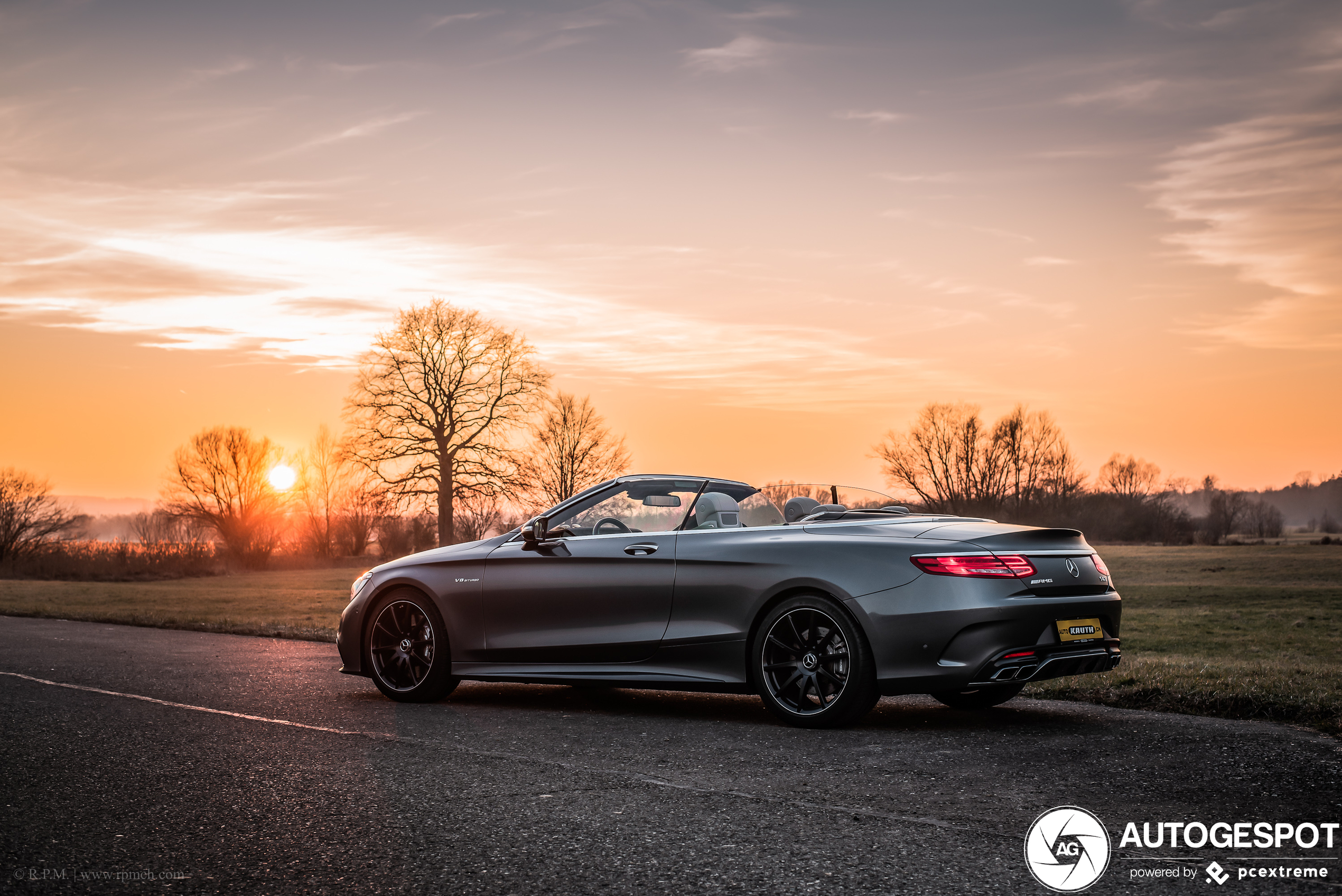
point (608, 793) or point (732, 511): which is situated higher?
point (732, 511)

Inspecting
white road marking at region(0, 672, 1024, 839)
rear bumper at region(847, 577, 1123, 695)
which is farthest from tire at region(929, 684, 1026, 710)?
white road marking at region(0, 672, 1024, 839)

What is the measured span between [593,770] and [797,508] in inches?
104

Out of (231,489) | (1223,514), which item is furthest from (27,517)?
(1223,514)

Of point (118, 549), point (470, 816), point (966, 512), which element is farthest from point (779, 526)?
point (966, 512)

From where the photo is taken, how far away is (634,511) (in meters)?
7.86

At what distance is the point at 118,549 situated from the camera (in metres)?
53.1

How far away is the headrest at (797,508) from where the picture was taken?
7508mm

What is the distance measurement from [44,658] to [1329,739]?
10801mm

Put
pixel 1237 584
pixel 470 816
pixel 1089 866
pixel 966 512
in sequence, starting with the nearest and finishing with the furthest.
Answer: pixel 1089 866, pixel 470 816, pixel 1237 584, pixel 966 512

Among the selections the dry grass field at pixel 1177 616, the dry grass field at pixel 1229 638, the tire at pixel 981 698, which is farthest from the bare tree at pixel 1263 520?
the tire at pixel 981 698

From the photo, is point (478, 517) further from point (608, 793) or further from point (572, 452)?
point (608, 793)

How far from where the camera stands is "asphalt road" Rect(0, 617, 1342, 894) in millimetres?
3816

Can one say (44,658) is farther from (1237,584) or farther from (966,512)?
(966,512)

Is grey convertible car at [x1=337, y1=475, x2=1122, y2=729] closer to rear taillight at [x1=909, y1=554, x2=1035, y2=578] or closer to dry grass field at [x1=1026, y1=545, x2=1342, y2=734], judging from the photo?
rear taillight at [x1=909, y1=554, x2=1035, y2=578]
